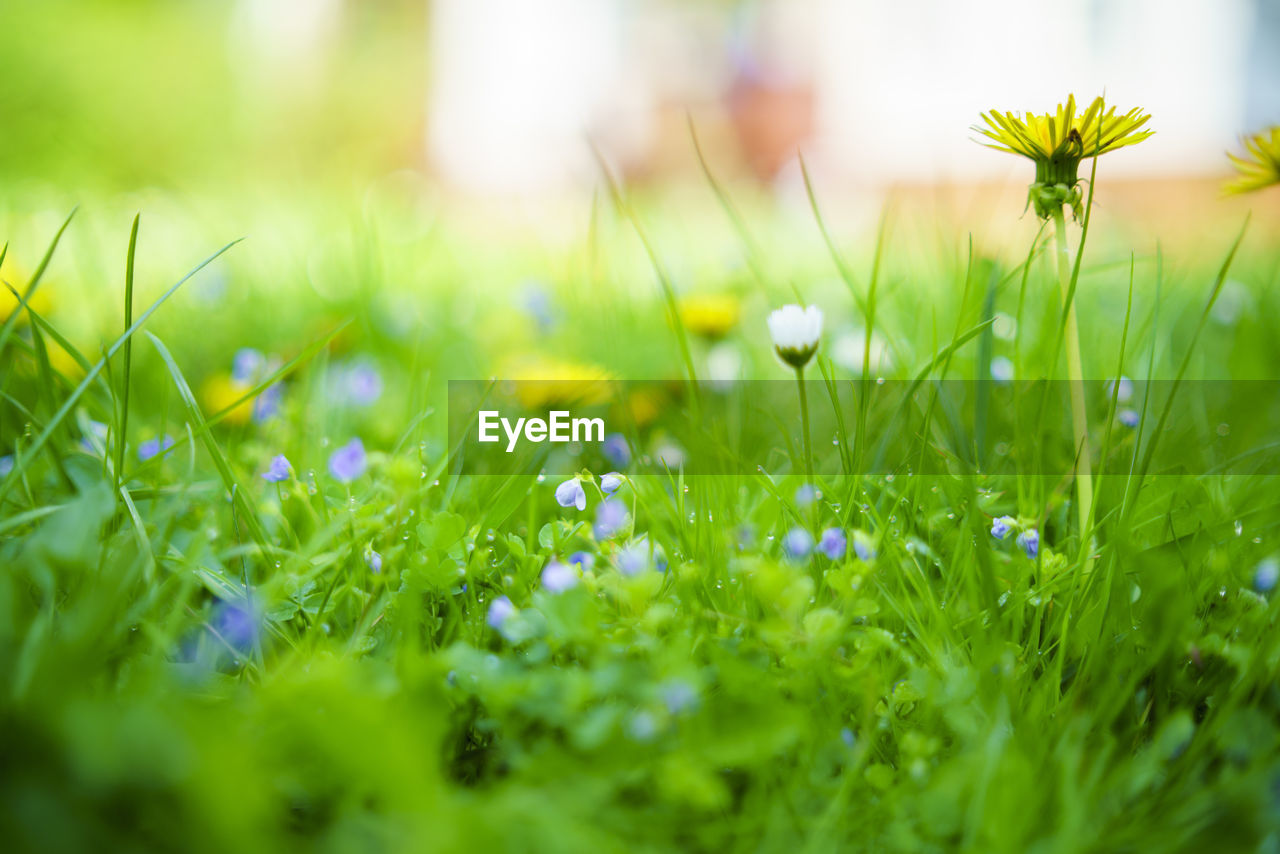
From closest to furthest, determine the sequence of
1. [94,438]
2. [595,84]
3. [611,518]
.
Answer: [611,518], [94,438], [595,84]

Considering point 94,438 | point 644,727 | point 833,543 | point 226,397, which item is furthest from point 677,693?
point 226,397

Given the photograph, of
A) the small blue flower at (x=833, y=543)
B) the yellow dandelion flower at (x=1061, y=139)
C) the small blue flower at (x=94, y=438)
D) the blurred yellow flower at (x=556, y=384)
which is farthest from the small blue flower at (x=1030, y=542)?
the small blue flower at (x=94, y=438)

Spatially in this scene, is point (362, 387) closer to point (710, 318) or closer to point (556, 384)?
point (556, 384)

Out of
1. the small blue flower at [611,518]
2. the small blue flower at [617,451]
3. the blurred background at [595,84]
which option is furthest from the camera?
the blurred background at [595,84]

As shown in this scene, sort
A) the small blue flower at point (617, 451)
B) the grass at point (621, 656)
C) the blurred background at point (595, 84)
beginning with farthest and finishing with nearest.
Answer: the blurred background at point (595, 84), the small blue flower at point (617, 451), the grass at point (621, 656)

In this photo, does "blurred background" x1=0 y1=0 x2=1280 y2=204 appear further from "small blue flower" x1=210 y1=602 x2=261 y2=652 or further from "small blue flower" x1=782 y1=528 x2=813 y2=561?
"small blue flower" x1=782 y1=528 x2=813 y2=561

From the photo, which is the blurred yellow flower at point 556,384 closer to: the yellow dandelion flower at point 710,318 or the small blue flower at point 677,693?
the yellow dandelion flower at point 710,318

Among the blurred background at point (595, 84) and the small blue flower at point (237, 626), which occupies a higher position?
the blurred background at point (595, 84)
